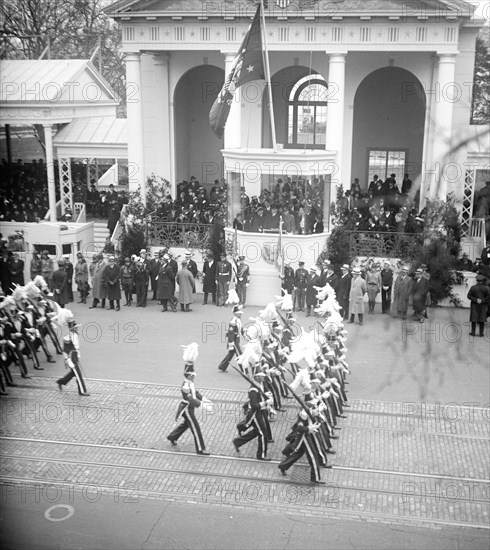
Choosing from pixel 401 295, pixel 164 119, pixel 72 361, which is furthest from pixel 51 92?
pixel 72 361

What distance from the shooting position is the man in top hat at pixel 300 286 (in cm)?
2072

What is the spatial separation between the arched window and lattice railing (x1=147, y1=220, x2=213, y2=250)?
745cm

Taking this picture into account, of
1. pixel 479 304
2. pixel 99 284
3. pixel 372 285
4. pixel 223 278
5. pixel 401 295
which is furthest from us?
pixel 223 278

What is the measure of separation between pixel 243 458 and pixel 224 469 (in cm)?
47

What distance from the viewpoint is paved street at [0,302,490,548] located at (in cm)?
1009

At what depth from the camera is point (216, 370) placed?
1636 centimetres

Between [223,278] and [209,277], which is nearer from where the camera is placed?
[223,278]

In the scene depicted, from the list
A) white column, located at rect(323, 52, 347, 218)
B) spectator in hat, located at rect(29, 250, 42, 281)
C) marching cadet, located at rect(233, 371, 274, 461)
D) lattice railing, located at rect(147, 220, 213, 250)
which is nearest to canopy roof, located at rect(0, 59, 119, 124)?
spectator in hat, located at rect(29, 250, 42, 281)

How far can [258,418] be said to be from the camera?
12039 mm

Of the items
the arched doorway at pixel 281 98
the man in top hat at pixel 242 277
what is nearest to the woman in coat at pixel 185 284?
the man in top hat at pixel 242 277

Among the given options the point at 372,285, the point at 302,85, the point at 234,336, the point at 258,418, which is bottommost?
the point at 258,418

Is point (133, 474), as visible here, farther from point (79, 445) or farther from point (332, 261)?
point (332, 261)

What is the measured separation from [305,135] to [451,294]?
35.5 feet

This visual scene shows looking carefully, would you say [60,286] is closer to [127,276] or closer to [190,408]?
[127,276]
